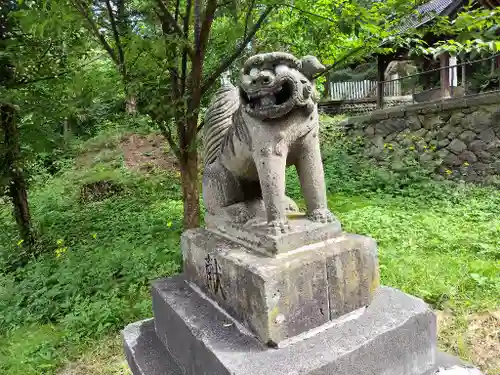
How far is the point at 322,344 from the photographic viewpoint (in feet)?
5.11

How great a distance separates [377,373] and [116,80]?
3.11 metres

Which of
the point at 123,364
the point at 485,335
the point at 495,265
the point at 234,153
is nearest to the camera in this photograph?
the point at 234,153

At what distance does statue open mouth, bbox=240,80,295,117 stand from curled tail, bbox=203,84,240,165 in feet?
1.70

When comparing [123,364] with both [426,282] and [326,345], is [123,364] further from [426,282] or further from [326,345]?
[426,282]

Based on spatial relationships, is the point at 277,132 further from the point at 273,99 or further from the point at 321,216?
the point at 321,216

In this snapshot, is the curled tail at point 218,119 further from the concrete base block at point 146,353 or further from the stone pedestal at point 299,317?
the concrete base block at point 146,353

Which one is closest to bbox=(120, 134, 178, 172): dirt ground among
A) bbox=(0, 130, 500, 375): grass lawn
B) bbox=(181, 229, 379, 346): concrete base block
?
bbox=(0, 130, 500, 375): grass lawn

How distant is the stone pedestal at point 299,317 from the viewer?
150cm

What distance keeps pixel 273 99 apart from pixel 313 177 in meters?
0.44

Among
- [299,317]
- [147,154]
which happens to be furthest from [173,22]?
[147,154]

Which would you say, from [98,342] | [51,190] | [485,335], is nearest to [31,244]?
[98,342]

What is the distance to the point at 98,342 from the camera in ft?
9.43

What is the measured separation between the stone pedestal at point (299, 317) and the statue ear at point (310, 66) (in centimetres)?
73

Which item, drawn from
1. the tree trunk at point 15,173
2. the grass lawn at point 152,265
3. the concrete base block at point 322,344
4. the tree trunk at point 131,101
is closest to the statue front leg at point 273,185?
the concrete base block at point 322,344
